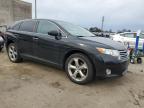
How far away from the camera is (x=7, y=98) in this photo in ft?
12.2

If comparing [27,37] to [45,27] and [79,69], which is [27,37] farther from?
[79,69]

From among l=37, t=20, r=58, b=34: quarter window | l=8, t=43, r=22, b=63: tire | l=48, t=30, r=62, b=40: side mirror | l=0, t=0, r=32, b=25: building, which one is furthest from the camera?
l=0, t=0, r=32, b=25: building

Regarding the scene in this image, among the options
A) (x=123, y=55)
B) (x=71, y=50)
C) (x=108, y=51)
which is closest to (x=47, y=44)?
(x=71, y=50)

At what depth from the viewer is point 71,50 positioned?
4.74 meters

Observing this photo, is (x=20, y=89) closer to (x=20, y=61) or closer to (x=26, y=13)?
(x=20, y=61)

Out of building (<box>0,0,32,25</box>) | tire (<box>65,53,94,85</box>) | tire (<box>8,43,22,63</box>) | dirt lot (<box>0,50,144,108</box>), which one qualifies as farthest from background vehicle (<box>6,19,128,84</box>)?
building (<box>0,0,32,25</box>)

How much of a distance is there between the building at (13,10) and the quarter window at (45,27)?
2632 cm

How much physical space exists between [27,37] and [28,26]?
1.57 feet

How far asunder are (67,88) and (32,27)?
2.52 m

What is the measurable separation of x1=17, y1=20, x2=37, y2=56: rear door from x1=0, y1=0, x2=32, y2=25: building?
25637 mm

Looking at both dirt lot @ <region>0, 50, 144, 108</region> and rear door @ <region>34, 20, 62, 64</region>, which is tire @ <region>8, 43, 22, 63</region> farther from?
rear door @ <region>34, 20, 62, 64</region>

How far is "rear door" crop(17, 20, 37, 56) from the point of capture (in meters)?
5.76

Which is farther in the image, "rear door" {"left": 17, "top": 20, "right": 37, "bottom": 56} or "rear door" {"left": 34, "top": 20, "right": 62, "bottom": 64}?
"rear door" {"left": 17, "top": 20, "right": 37, "bottom": 56}

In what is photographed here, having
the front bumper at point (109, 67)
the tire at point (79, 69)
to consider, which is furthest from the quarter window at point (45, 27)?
the front bumper at point (109, 67)
